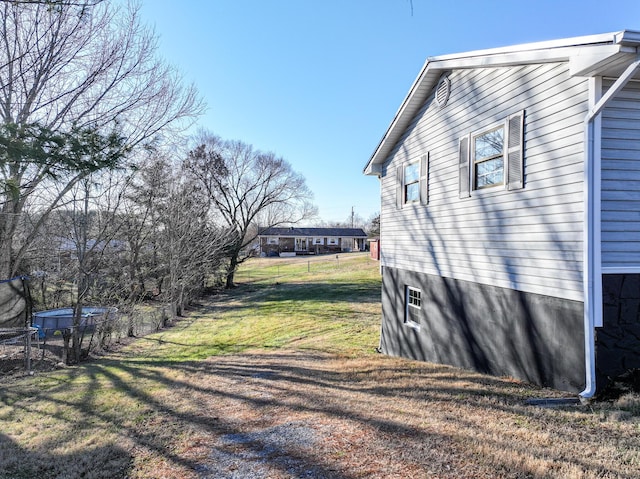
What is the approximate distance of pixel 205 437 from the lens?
13.9ft

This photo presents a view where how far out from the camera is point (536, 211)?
468 centimetres

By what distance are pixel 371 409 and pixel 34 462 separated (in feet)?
12.7

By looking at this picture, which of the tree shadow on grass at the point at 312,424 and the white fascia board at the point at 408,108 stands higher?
the white fascia board at the point at 408,108

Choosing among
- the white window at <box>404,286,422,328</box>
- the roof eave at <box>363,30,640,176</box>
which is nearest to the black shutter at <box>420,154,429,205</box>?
the roof eave at <box>363,30,640,176</box>

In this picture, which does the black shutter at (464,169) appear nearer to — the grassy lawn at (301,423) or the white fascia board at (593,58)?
the white fascia board at (593,58)

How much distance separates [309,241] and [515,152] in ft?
155

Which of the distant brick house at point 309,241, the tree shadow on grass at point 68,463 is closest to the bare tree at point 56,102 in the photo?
the tree shadow on grass at point 68,463

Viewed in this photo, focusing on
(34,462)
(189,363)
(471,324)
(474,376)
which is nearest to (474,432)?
(474,376)

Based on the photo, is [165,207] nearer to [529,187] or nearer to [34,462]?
[34,462]

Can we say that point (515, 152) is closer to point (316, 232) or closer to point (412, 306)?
point (412, 306)

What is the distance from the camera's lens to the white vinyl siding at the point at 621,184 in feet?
13.4

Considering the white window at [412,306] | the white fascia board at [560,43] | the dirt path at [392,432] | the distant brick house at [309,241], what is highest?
the white fascia board at [560,43]

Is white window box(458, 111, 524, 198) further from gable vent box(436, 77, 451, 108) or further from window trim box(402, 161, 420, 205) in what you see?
window trim box(402, 161, 420, 205)

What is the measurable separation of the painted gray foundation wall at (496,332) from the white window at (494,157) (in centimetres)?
162
